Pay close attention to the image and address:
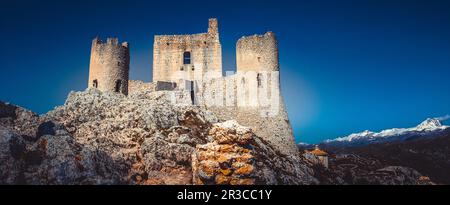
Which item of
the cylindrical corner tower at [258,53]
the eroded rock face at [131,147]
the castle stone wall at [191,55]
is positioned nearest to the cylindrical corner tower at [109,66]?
the eroded rock face at [131,147]

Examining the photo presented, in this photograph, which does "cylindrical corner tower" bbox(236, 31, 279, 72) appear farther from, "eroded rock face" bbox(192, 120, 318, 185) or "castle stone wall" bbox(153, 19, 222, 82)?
"eroded rock face" bbox(192, 120, 318, 185)

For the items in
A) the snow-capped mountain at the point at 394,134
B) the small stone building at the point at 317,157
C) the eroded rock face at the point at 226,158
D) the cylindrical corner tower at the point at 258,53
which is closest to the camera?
the eroded rock face at the point at 226,158

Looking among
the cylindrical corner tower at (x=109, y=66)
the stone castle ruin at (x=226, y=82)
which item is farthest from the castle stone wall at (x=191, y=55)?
the cylindrical corner tower at (x=109, y=66)

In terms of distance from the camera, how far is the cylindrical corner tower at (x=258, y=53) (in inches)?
1072

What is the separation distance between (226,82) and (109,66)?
8.44 meters

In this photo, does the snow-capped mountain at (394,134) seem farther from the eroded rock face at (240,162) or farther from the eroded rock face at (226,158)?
the eroded rock face at (226,158)

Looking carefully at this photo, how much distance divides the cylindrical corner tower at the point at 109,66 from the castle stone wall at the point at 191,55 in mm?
2803

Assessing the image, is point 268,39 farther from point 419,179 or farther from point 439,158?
point 439,158

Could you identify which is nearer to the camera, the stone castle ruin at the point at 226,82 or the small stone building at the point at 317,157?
the small stone building at the point at 317,157

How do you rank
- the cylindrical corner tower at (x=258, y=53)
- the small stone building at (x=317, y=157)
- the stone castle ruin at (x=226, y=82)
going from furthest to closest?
the cylindrical corner tower at (x=258, y=53)
the stone castle ruin at (x=226, y=82)
the small stone building at (x=317, y=157)

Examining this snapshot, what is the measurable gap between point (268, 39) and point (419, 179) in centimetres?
1319

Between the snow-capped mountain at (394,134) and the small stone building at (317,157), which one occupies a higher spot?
the snow-capped mountain at (394,134)

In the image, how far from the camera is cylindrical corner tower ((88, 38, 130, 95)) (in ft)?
92.8

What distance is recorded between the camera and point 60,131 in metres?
21.2
